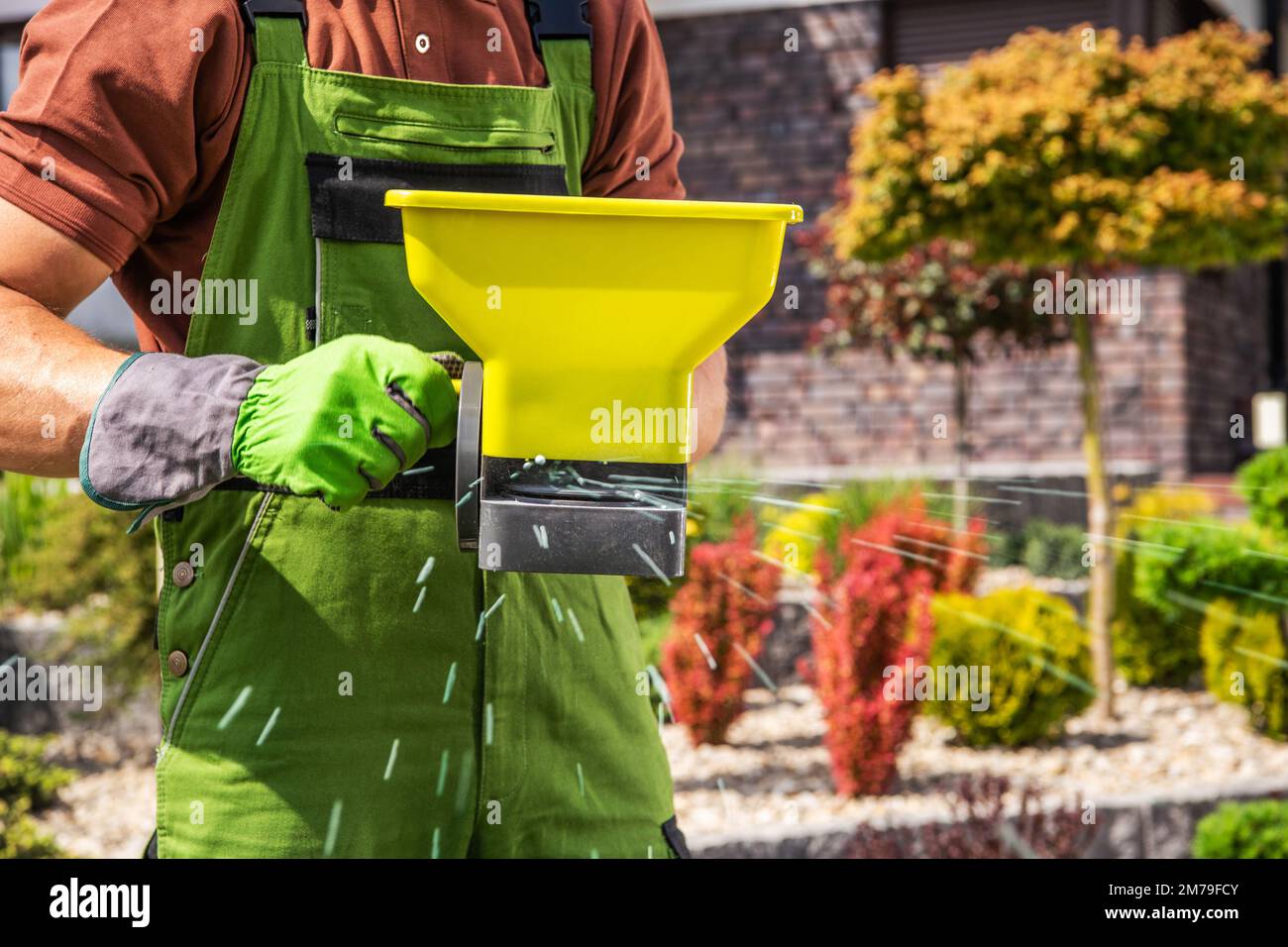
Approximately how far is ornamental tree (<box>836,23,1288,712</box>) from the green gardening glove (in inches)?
172

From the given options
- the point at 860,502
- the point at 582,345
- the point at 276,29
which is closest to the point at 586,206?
the point at 582,345

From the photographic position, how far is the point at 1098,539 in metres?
5.29

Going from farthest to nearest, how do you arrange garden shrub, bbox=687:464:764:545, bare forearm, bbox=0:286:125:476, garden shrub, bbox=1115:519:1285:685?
garden shrub, bbox=687:464:764:545
garden shrub, bbox=1115:519:1285:685
bare forearm, bbox=0:286:125:476

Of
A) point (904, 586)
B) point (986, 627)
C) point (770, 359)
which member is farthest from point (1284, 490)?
point (770, 359)

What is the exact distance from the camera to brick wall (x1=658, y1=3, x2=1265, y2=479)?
7.80 metres

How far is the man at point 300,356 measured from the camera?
1.23 metres

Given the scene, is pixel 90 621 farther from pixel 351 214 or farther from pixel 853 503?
pixel 351 214

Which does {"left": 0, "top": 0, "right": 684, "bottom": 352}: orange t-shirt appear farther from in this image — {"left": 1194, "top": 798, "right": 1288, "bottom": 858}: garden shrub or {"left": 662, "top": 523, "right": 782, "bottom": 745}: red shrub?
{"left": 662, "top": 523, "right": 782, "bottom": 745}: red shrub

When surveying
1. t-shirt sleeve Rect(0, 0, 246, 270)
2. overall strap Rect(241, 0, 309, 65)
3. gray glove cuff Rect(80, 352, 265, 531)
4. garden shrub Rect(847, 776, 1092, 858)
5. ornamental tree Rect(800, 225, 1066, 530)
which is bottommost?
garden shrub Rect(847, 776, 1092, 858)

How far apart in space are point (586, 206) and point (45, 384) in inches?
21.7

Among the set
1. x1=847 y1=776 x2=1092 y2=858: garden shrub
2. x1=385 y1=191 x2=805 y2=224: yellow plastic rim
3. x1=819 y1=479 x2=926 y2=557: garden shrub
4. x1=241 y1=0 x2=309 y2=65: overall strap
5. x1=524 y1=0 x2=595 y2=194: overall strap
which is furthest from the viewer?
x1=819 y1=479 x2=926 y2=557: garden shrub

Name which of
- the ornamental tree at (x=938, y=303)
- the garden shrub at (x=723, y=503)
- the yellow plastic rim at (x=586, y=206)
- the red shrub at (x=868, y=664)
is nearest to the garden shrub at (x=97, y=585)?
the garden shrub at (x=723, y=503)

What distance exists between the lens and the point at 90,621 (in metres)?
5.17

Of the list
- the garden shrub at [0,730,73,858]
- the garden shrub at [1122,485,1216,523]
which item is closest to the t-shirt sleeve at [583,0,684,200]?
the garden shrub at [0,730,73,858]
